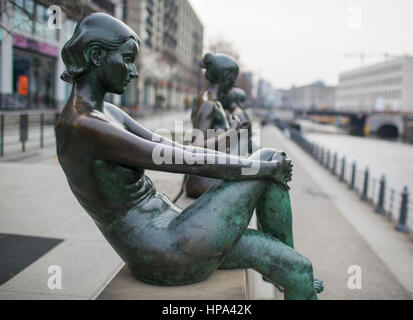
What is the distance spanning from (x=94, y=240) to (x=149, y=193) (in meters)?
3.09

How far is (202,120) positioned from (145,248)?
8.70 feet

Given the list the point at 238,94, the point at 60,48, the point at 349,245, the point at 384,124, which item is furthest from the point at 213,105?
the point at 384,124

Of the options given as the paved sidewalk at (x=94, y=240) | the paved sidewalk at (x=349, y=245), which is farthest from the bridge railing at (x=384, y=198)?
the paved sidewalk at (x=94, y=240)

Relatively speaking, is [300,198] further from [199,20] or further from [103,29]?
[199,20]

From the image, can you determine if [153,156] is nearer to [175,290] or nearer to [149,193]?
[149,193]

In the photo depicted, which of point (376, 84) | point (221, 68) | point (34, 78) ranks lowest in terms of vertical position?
point (221, 68)

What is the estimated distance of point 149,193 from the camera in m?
2.26

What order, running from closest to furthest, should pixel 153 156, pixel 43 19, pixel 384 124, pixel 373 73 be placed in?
pixel 153 156
pixel 43 19
pixel 384 124
pixel 373 73

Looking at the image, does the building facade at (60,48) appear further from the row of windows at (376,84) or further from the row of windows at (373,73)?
the row of windows at (376,84)

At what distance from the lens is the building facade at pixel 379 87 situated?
8469cm

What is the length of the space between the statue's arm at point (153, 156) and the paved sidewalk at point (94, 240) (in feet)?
6.85

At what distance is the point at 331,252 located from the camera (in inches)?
298

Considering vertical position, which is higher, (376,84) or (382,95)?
(376,84)
